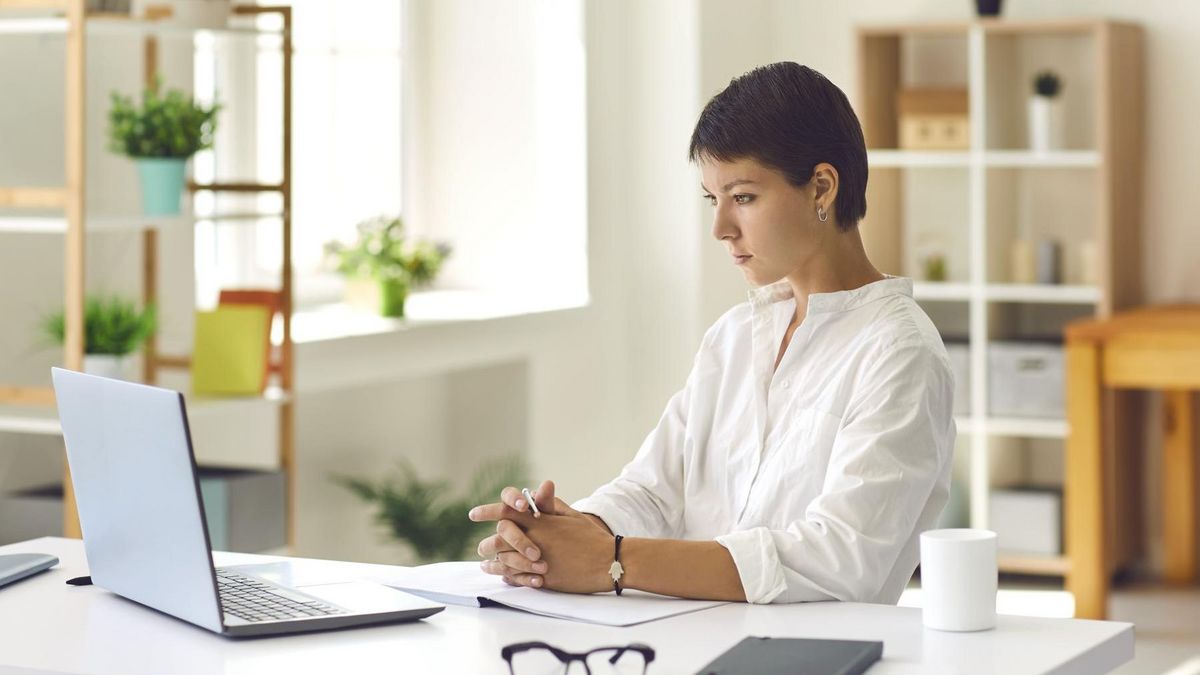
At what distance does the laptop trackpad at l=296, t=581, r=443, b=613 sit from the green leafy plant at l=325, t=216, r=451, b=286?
2.63 m

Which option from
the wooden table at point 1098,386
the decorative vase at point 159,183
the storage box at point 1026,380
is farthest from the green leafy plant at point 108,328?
the storage box at point 1026,380

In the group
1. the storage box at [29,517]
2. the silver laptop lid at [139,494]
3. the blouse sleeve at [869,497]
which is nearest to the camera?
the silver laptop lid at [139,494]

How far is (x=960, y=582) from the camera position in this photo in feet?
5.72

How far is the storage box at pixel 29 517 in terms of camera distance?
3.35 meters

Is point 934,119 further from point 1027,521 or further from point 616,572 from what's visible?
point 616,572

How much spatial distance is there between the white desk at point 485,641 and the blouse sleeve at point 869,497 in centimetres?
4

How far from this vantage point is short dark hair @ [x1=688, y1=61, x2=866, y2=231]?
2.13 metres

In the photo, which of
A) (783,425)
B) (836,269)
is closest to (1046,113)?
(836,269)

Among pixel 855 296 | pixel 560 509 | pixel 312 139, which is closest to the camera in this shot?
pixel 560 509

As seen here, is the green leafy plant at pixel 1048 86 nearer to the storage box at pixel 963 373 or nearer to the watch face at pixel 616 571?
the storage box at pixel 963 373

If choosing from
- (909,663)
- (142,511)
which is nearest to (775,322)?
(909,663)

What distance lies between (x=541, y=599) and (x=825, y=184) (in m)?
0.66

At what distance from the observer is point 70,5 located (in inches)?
123

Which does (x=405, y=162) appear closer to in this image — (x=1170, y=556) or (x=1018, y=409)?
(x=1018, y=409)
